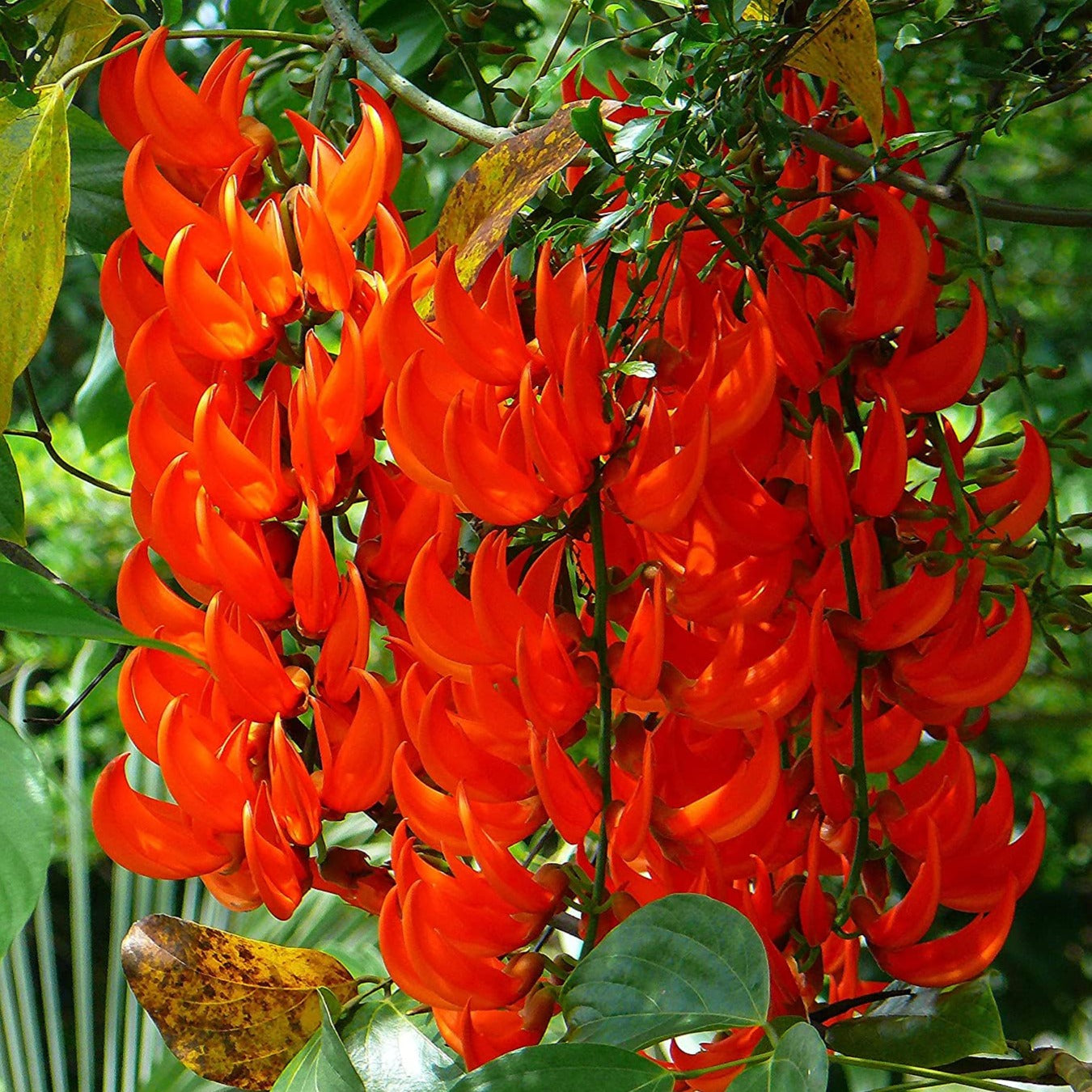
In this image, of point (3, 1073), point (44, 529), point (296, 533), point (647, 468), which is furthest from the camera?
point (44, 529)

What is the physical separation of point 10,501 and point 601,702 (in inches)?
10.9

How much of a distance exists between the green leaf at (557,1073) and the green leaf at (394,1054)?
4.1 inches

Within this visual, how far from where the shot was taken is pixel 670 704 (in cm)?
47

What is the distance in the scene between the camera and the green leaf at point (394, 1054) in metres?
0.51

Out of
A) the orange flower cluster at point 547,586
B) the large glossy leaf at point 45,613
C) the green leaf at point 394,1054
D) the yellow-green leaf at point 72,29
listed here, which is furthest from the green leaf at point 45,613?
the yellow-green leaf at point 72,29

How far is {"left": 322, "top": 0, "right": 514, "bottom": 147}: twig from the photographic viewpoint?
54 cm

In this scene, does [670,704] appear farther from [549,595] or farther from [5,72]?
[5,72]

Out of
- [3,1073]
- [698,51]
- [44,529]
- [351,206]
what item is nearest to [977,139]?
[698,51]

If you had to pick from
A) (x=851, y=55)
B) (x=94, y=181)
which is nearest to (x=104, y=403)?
(x=94, y=181)

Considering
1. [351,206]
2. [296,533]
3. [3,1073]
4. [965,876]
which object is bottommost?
[3,1073]

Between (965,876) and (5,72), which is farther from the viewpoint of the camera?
(5,72)

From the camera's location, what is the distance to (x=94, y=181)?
0.69m

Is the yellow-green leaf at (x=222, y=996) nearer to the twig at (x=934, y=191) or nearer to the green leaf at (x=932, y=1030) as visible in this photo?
the green leaf at (x=932, y=1030)

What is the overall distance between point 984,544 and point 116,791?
33cm
